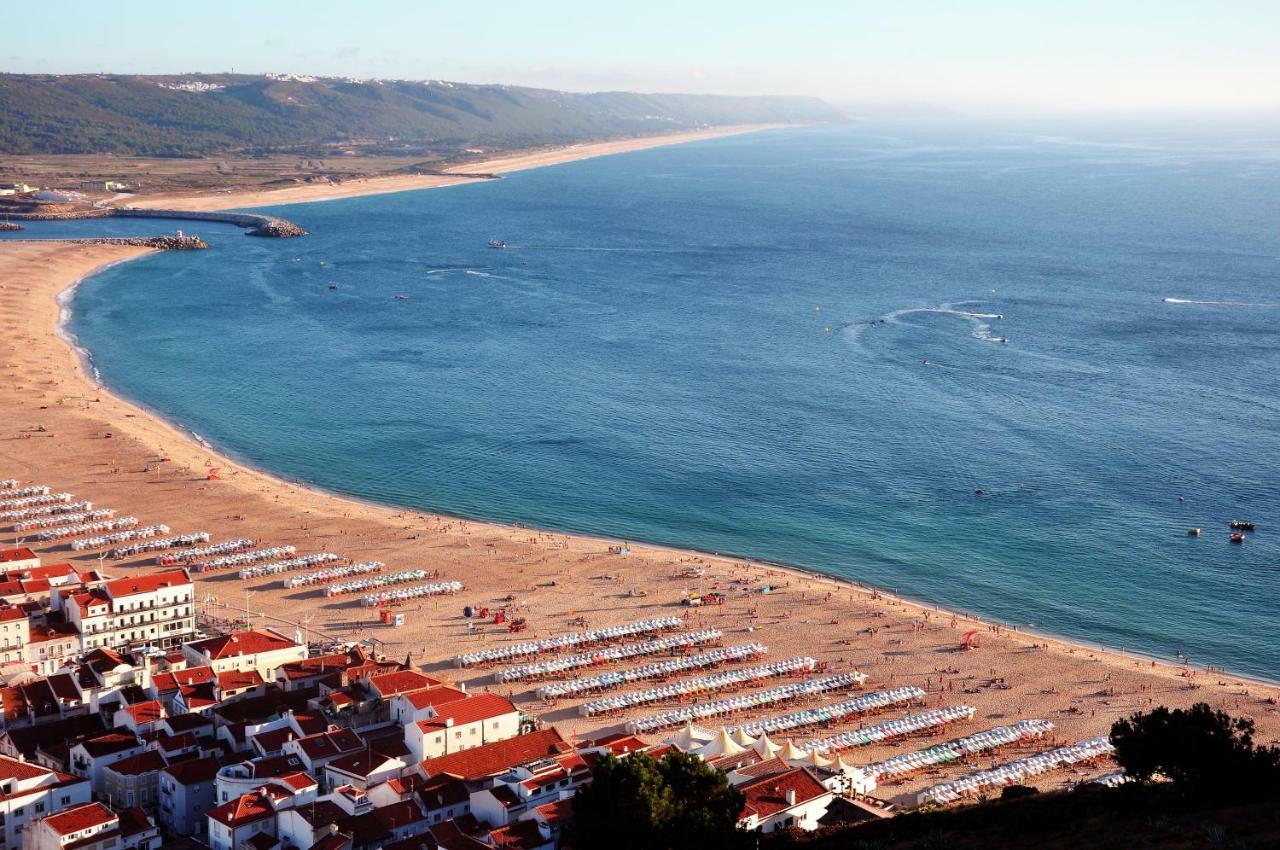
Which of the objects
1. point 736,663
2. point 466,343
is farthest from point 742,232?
point 736,663

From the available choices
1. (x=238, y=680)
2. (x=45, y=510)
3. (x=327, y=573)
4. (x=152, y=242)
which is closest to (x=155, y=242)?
(x=152, y=242)

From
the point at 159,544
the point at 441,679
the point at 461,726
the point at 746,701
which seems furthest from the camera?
the point at 159,544

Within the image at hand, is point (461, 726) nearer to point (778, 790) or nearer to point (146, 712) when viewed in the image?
point (778, 790)

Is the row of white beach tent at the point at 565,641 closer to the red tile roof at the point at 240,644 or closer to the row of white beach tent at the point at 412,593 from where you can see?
the row of white beach tent at the point at 412,593

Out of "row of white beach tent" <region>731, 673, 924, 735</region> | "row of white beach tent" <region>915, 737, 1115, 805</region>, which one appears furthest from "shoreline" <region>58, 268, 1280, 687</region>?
"row of white beach tent" <region>915, 737, 1115, 805</region>

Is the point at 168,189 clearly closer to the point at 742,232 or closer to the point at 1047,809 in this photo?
the point at 742,232

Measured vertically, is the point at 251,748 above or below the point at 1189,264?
below
